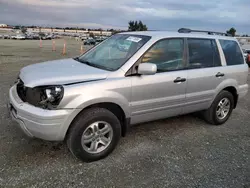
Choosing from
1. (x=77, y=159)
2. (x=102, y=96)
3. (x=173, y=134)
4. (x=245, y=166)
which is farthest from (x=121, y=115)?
(x=245, y=166)

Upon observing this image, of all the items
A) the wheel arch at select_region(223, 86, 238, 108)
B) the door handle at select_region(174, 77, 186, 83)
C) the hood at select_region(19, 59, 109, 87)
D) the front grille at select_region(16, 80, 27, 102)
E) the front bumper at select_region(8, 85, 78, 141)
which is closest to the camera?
the front bumper at select_region(8, 85, 78, 141)

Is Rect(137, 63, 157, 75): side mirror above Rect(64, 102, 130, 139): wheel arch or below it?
above

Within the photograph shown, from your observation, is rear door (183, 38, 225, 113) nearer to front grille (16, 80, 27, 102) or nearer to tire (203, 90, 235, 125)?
tire (203, 90, 235, 125)

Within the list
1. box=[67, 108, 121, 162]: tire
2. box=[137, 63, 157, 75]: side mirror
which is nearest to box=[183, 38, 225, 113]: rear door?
box=[137, 63, 157, 75]: side mirror

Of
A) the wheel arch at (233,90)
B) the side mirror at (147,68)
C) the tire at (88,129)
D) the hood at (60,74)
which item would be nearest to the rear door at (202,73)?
the wheel arch at (233,90)

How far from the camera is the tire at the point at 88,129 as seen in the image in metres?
3.04

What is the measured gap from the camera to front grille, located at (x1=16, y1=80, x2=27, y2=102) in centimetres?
313

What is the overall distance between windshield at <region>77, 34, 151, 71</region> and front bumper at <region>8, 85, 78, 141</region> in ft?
3.26

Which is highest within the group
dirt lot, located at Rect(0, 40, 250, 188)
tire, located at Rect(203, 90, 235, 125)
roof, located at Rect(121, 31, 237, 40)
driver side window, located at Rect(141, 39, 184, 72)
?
roof, located at Rect(121, 31, 237, 40)

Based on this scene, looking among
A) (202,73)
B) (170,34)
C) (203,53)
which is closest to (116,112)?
(170,34)

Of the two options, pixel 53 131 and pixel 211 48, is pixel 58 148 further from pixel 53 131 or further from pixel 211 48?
pixel 211 48

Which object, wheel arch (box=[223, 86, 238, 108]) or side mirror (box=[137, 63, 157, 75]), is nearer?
side mirror (box=[137, 63, 157, 75])

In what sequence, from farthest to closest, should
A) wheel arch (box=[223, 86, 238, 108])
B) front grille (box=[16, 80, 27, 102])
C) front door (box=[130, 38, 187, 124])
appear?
wheel arch (box=[223, 86, 238, 108]), front door (box=[130, 38, 187, 124]), front grille (box=[16, 80, 27, 102])

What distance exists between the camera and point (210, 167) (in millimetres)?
3305
